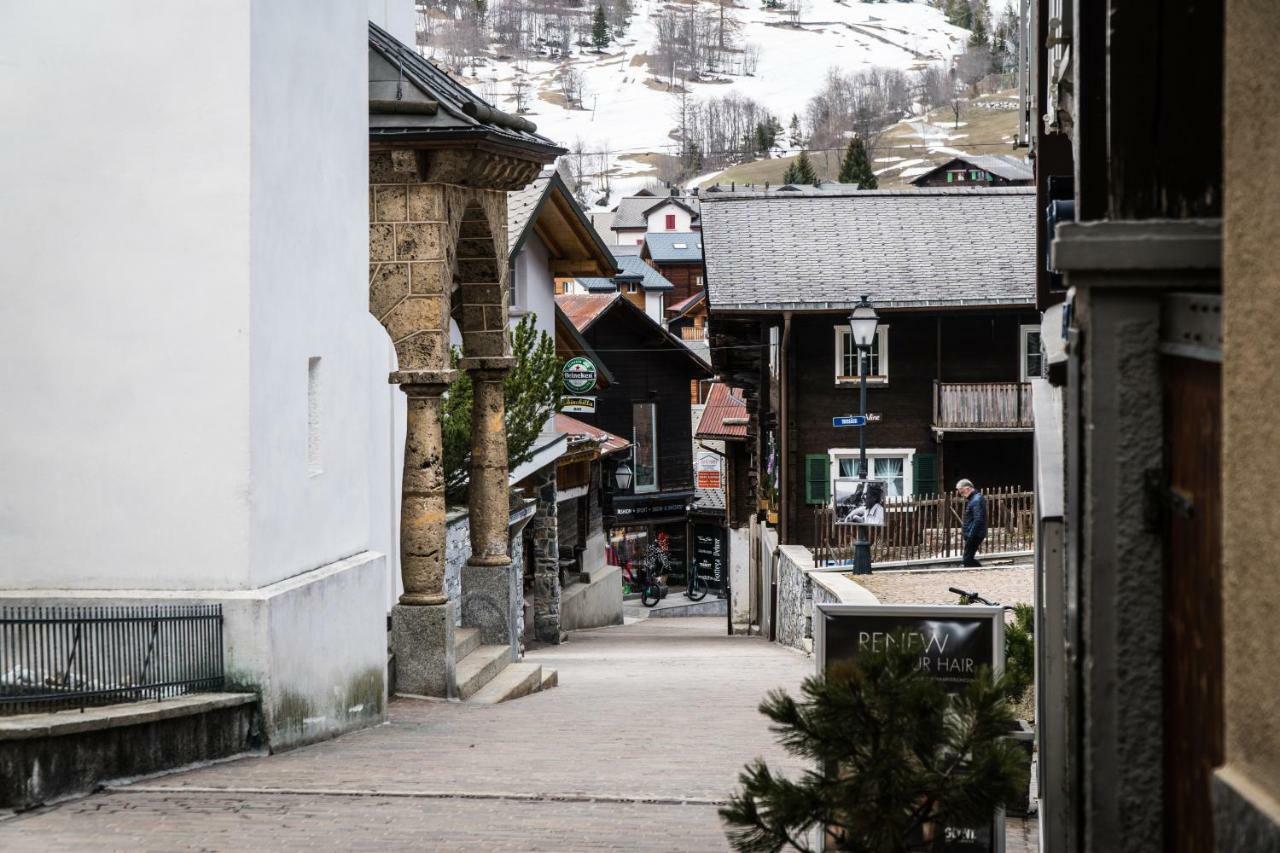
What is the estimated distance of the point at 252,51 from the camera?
1074cm

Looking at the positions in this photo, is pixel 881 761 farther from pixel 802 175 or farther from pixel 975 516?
pixel 802 175

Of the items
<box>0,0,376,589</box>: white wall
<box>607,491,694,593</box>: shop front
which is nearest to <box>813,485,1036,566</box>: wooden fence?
<box>0,0,376,589</box>: white wall

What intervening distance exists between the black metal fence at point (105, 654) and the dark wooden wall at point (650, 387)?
3871cm

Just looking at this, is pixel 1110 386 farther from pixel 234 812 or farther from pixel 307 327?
pixel 307 327

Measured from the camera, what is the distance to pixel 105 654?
1000cm

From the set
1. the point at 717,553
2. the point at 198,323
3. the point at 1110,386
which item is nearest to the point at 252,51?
the point at 198,323

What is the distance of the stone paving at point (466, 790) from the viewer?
8.12 meters

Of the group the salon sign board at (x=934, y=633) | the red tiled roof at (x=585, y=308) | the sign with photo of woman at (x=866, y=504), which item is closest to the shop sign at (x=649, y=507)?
the red tiled roof at (x=585, y=308)

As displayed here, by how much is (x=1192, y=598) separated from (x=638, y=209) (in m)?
132

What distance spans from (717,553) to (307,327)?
135 feet

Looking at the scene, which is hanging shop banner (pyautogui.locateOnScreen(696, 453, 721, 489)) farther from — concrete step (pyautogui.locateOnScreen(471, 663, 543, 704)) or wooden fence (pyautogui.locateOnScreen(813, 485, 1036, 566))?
concrete step (pyautogui.locateOnScreen(471, 663, 543, 704))

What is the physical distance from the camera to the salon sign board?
719 cm

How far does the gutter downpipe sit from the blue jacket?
25.4ft

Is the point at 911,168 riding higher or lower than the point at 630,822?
higher
